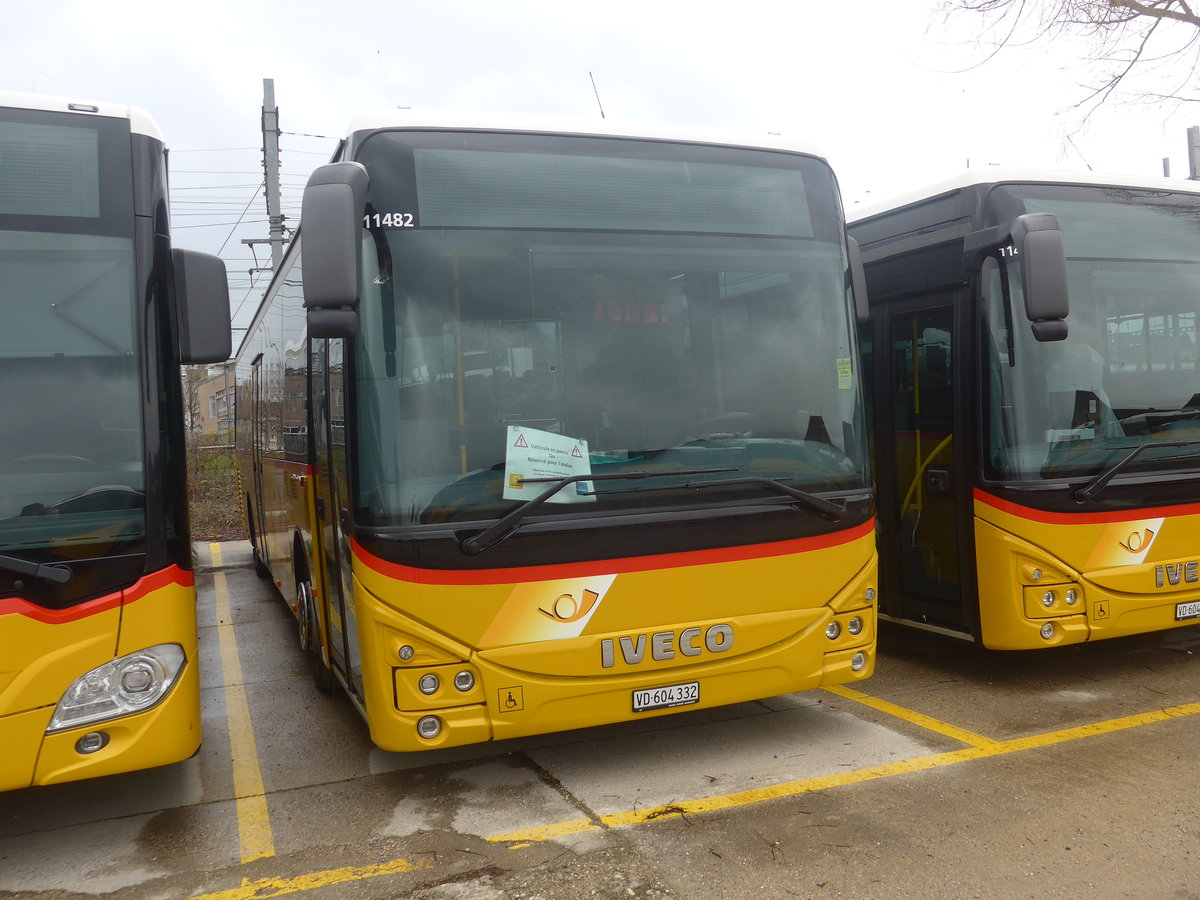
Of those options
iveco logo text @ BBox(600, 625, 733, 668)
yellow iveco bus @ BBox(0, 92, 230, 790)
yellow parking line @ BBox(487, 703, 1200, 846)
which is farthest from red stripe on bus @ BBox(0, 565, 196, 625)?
iveco logo text @ BBox(600, 625, 733, 668)

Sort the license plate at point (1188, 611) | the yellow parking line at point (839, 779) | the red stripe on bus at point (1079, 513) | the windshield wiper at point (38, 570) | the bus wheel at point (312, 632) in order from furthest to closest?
the bus wheel at point (312, 632), the license plate at point (1188, 611), the red stripe on bus at point (1079, 513), the yellow parking line at point (839, 779), the windshield wiper at point (38, 570)

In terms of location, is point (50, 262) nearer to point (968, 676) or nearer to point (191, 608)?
point (191, 608)

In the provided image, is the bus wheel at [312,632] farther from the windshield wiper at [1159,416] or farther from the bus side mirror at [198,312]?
the windshield wiper at [1159,416]

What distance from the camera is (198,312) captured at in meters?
4.25

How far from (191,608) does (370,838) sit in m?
1.24

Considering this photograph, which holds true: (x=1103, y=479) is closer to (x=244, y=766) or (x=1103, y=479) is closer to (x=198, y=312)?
(x=198, y=312)

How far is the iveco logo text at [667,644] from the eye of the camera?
457 cm

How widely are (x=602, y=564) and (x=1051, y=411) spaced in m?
3.03

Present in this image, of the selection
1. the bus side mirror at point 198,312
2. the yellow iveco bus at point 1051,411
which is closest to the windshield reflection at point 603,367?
the bus side mirror at point 198,312

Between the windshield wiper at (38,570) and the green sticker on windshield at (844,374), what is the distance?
3527 millimetres

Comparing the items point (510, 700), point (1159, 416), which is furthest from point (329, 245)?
point (1159, 416)

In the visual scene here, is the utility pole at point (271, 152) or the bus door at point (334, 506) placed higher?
the utility pole at point (271, 152)

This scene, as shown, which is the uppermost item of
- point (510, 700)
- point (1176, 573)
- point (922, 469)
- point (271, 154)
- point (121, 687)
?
point (271, 154)

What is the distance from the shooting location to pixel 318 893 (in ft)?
12.6
